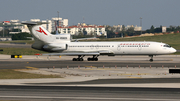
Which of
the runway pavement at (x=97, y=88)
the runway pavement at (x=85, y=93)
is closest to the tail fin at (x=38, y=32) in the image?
the runway pavement at (x=97, y=88)

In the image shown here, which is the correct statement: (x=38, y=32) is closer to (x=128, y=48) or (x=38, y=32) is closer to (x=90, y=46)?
(x=90, y=46)

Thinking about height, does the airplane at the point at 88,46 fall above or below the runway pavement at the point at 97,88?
above

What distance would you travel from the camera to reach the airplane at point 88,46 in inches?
2046

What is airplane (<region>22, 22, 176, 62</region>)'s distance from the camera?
52.0 meters

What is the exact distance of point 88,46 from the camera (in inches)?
2119

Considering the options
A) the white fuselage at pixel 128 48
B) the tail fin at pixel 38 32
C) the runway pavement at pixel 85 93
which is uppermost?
the tail fin at pixel 38 32

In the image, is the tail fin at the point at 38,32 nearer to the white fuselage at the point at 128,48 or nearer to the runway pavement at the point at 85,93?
the white fuselage at the point at 128,48

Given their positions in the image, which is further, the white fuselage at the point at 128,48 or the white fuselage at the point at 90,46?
the white fuselage at the point at 90,46

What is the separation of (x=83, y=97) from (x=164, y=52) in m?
33.0

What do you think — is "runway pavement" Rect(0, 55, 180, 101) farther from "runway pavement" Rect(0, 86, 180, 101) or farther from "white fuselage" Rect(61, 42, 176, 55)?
"white fuselage" Rect(61, 42, 176, 55)

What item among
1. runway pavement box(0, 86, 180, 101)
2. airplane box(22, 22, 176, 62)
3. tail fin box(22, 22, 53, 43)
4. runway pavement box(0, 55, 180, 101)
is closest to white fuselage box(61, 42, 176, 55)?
airplane box(22, 22, 176, 62)

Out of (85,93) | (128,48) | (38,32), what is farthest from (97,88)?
(38,32)

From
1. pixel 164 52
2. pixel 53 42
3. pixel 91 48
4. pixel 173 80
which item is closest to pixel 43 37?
pixel 53 42

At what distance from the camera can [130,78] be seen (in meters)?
31.8
